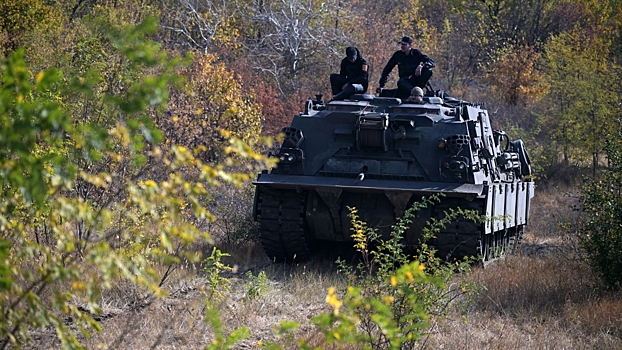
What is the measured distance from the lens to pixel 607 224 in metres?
9.73

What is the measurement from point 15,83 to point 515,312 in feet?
21.2

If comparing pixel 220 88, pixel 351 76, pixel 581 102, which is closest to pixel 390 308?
pixel 351 76

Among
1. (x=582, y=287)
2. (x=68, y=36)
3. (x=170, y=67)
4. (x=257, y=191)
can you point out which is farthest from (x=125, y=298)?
(x=68, y=36)

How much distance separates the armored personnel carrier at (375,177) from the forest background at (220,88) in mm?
1162

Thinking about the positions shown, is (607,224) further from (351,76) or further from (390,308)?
(351,76)

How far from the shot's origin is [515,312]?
880 centimetres

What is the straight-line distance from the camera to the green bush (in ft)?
31.1

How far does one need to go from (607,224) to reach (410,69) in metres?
4.70

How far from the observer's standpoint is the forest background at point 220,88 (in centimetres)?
368

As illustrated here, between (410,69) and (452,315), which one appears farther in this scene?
(410,69)

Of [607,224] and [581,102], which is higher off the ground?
[607,224]

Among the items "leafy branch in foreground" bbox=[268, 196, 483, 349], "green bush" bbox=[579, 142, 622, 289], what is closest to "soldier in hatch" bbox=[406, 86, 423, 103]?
"green bush" bbox=[579, 142, 622, 289]

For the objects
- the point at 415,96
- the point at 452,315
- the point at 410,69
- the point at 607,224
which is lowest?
the point at 452,315

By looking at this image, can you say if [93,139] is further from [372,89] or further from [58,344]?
[372,89]
